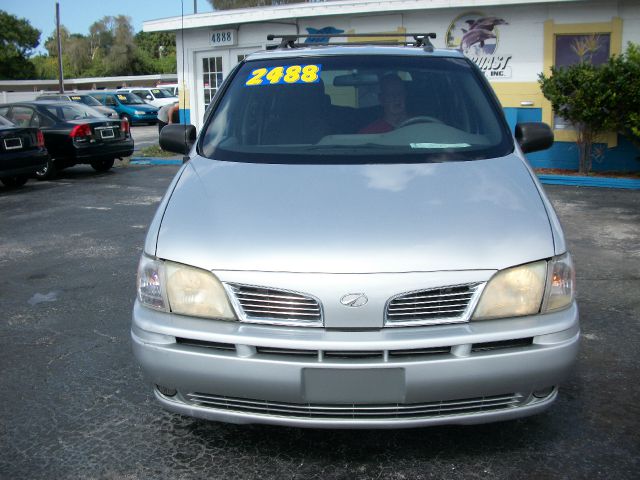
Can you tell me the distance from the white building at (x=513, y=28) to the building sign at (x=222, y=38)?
0.77 metres

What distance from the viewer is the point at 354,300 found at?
2.59 meters

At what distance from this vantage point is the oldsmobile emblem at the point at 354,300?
259 cm

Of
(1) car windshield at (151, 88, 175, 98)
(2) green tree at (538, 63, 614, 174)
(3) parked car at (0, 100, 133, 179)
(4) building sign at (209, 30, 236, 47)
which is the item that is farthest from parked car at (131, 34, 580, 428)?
(1) car windshield at (151, 88, 175, 98)

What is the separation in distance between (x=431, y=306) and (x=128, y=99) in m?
31.9

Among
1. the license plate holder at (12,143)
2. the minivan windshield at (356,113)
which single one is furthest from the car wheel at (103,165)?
the minivan windshield at (356,113)

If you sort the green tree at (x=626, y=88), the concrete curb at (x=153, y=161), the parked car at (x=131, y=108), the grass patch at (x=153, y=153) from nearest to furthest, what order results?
the green tree at (x=626, y=88) < the concrete curb at (x=153, y=161) < the grass patch at (x=153, y=153) < the parked car at (x=131, y=108)

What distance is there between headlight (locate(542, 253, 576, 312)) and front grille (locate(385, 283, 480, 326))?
1.11ft

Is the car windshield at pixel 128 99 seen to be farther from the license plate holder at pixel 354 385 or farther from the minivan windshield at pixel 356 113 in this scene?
the license plate holder at pixel 354 385

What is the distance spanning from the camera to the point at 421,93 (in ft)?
13.1

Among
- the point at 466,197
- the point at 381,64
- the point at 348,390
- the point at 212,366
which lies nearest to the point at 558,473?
the point at 348,390

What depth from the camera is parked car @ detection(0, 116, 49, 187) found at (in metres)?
11.3

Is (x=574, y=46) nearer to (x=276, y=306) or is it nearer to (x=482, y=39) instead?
(x=482, y=39)

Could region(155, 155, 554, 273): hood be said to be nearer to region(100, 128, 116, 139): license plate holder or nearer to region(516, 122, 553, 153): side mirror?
region(516, 122, 553, 153): side mirror

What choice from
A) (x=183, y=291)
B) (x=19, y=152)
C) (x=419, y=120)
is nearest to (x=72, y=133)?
(x=19, y=152)
